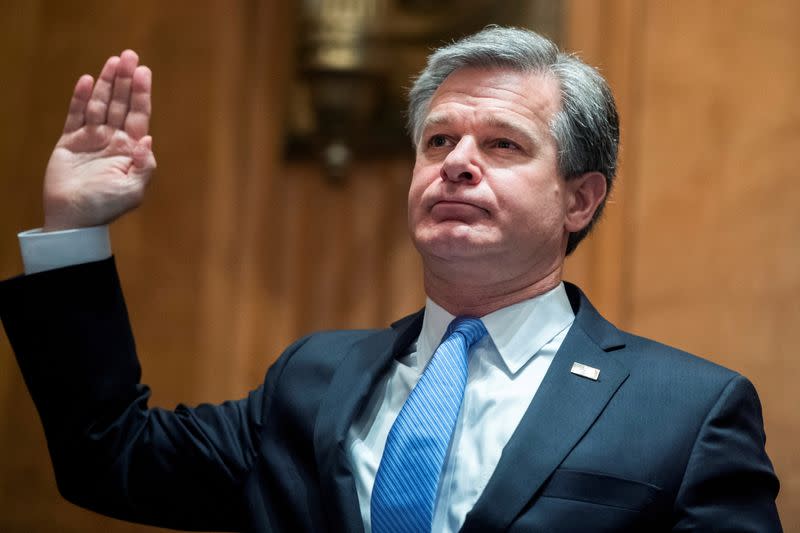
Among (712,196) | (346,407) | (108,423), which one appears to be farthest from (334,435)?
(712,196)

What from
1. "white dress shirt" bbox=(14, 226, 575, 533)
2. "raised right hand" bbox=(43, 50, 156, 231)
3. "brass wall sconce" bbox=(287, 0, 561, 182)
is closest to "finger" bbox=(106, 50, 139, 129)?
"raised right hand" bbox=(43, 50, 156, 231)

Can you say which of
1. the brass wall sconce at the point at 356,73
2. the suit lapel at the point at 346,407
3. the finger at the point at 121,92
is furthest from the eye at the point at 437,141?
the brass wall sconce at the point at 356,73

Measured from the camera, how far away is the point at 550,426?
67.8 inches

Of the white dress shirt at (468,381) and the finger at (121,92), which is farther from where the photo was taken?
the finger at (121,92)

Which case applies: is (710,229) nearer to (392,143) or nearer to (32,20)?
(392,143)

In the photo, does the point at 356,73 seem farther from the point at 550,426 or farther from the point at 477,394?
the point at 550,426

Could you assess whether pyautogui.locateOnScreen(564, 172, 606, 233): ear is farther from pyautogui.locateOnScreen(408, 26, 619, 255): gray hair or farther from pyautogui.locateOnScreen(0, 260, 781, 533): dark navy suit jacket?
pyautogui.locateOnScreen(0, 260, 781, 533): dark navy suit jacket

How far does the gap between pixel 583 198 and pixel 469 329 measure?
45 cm

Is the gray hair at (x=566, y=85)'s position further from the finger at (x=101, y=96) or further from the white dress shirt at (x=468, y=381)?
the finger at (x=101, y=96)

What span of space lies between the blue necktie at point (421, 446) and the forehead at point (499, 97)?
464mm

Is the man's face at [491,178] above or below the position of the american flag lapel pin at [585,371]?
above

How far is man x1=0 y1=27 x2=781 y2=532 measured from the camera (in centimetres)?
168

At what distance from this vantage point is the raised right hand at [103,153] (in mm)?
1922

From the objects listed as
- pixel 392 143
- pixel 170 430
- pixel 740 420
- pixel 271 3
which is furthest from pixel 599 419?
pixel 271 3
